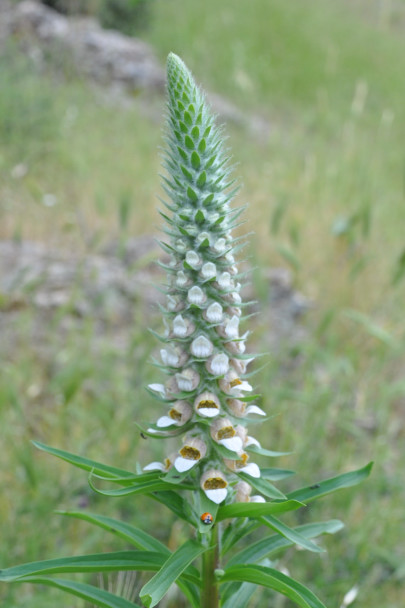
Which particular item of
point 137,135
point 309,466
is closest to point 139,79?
point 137,135

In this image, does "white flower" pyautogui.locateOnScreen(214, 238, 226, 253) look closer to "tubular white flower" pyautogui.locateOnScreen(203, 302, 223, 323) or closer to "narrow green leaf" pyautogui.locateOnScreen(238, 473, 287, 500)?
"tubular white flower" pyautogui.locateOnScreen(203, 302, 223, 323)

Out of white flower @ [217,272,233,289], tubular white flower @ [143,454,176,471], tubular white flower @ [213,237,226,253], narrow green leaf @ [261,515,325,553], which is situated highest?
tubular white flower @ [213,237,226,253]

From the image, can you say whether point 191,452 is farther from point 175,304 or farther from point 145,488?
point 175,304

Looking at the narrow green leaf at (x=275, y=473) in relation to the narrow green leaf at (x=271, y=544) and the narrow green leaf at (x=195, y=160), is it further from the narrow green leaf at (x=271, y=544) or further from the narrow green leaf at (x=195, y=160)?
the narrow green leaf at (x=195, y=160)

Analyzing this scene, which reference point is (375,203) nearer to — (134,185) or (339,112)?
(134,185)

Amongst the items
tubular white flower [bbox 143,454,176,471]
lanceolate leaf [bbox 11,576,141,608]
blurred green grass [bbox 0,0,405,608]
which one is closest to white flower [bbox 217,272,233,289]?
tubular white flower [bbox 143,454,176,471]
